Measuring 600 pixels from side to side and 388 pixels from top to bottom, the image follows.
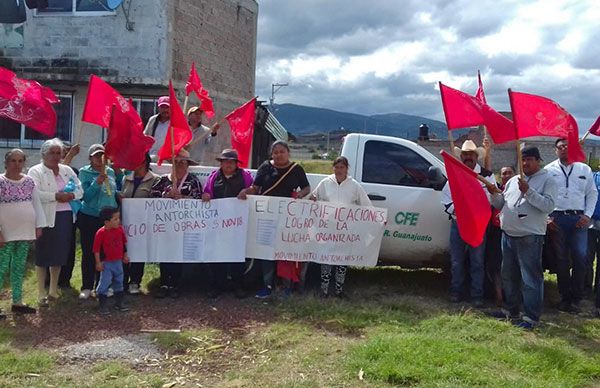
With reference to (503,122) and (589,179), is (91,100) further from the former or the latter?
(589,179)

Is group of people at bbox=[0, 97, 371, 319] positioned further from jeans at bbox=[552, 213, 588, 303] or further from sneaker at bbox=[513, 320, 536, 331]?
jeans at bbox=[552, 213, 588, 303]

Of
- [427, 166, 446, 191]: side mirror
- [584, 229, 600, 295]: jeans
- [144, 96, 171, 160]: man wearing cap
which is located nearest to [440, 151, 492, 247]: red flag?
[427, 166, 446, 191]: side mirror

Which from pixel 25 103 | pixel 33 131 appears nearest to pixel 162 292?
pixel 25 103

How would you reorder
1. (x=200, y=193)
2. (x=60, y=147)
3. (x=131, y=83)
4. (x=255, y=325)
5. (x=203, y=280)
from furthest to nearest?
(x=131, y=83) → (x=203, y=280) → (x=200, y=193) → (x=60, y=147) → (x=255, y=325)

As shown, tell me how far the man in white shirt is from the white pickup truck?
1.27 metres

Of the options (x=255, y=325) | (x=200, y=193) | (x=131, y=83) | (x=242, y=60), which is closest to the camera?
(x=255, y=325)

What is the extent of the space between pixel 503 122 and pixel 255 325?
3.23 meters

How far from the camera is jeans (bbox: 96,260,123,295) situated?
20.2 feet

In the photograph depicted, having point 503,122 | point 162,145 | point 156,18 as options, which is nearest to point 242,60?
point 156,18

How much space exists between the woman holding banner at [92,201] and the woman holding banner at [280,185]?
1496mm

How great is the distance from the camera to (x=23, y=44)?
1276cm

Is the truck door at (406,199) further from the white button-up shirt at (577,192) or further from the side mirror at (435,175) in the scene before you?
the white button-up shirt at (577,192)

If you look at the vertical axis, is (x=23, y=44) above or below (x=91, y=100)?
above

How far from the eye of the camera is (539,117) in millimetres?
5750
